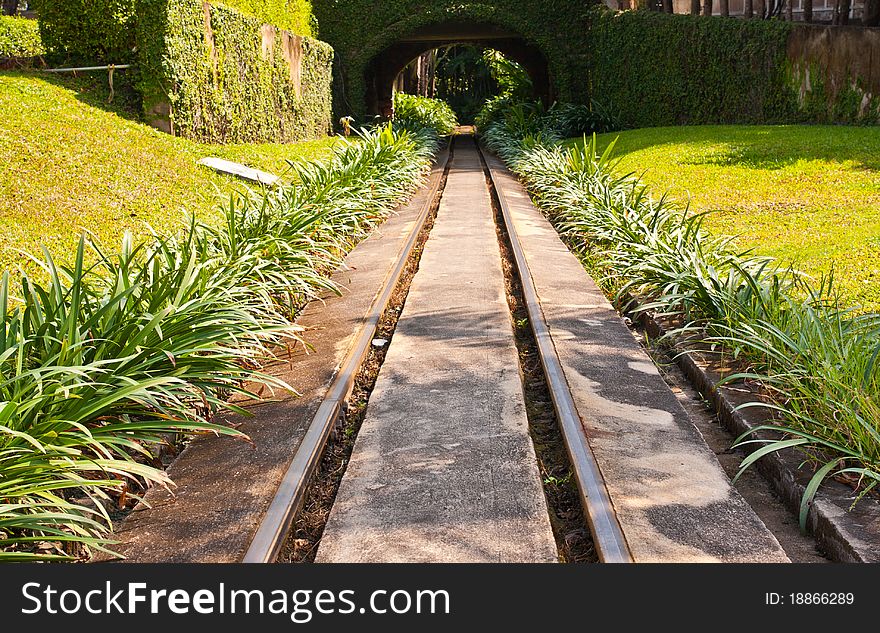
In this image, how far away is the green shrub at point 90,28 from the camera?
42.1 ft

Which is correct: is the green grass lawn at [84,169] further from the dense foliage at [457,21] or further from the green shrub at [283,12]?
the dense foliage at [457,21]

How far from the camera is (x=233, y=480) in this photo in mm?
3572

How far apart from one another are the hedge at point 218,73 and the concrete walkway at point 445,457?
8.19 metres

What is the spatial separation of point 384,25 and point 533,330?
2304 centimetres

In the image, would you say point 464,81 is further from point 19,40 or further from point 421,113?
point 19,40

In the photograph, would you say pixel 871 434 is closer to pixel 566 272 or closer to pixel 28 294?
pixel 28 294

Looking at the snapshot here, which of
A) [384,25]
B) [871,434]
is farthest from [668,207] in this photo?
[384,25]

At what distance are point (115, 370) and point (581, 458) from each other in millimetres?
1936

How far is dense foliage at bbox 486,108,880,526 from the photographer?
3531mm

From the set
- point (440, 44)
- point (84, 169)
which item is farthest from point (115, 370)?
point (440, 44)

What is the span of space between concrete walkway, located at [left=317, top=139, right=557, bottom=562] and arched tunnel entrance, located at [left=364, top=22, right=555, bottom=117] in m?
24.2

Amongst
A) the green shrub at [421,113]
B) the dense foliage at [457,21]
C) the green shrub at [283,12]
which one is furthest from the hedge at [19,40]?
the green shrub at [421,113]

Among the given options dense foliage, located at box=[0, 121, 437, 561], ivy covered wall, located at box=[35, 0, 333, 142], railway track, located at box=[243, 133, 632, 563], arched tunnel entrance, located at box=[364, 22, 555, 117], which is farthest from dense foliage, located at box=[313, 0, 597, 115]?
railway track, located at box=[243, 133, 632, 563]

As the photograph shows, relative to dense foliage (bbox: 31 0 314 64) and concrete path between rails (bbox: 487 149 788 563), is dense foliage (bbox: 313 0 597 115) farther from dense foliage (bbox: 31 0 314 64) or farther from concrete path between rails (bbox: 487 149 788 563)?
Answer: concrete path between rails (bbox: 487 149 788 563)
